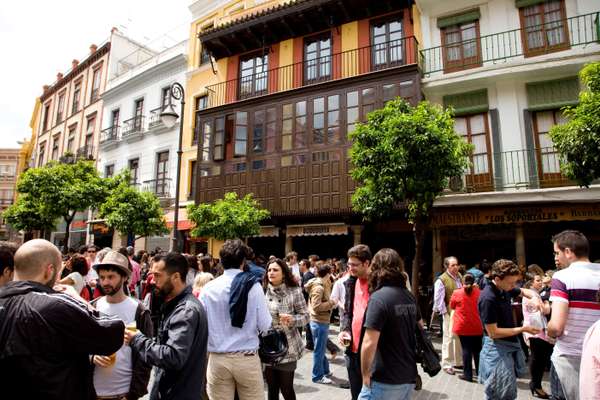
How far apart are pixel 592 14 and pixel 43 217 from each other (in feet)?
71.4

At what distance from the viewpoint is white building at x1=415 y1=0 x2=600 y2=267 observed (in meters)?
11.6

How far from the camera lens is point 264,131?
1542 cm

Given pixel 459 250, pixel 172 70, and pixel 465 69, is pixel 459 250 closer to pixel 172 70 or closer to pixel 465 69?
pixel 465 69

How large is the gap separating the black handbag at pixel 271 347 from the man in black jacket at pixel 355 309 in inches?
25.4

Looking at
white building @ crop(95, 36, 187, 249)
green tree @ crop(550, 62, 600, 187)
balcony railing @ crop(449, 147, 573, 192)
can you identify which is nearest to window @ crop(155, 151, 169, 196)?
white building @ crop(95, 36, 187, 249)

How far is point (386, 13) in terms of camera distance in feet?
48.1

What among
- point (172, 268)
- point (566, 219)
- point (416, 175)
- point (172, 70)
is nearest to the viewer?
point (172, 268)

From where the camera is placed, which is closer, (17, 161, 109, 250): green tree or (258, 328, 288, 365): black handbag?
(258, 328, 288, 365): black handbag

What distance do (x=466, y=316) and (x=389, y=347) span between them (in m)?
3.49

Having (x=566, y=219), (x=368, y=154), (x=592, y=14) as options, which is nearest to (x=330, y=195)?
(x=368, y=154)

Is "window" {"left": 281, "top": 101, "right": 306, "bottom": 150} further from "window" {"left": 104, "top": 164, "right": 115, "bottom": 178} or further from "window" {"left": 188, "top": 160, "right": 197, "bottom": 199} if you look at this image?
"window" {"left": 104, "top": 164, "right": 115, "bottom": 178}

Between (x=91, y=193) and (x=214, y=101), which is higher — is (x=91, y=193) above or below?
below

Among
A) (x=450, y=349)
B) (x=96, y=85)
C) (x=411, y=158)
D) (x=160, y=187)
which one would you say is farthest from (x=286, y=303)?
(x=96, y=85)

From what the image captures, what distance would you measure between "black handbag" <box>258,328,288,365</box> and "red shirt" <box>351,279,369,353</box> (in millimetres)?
715
